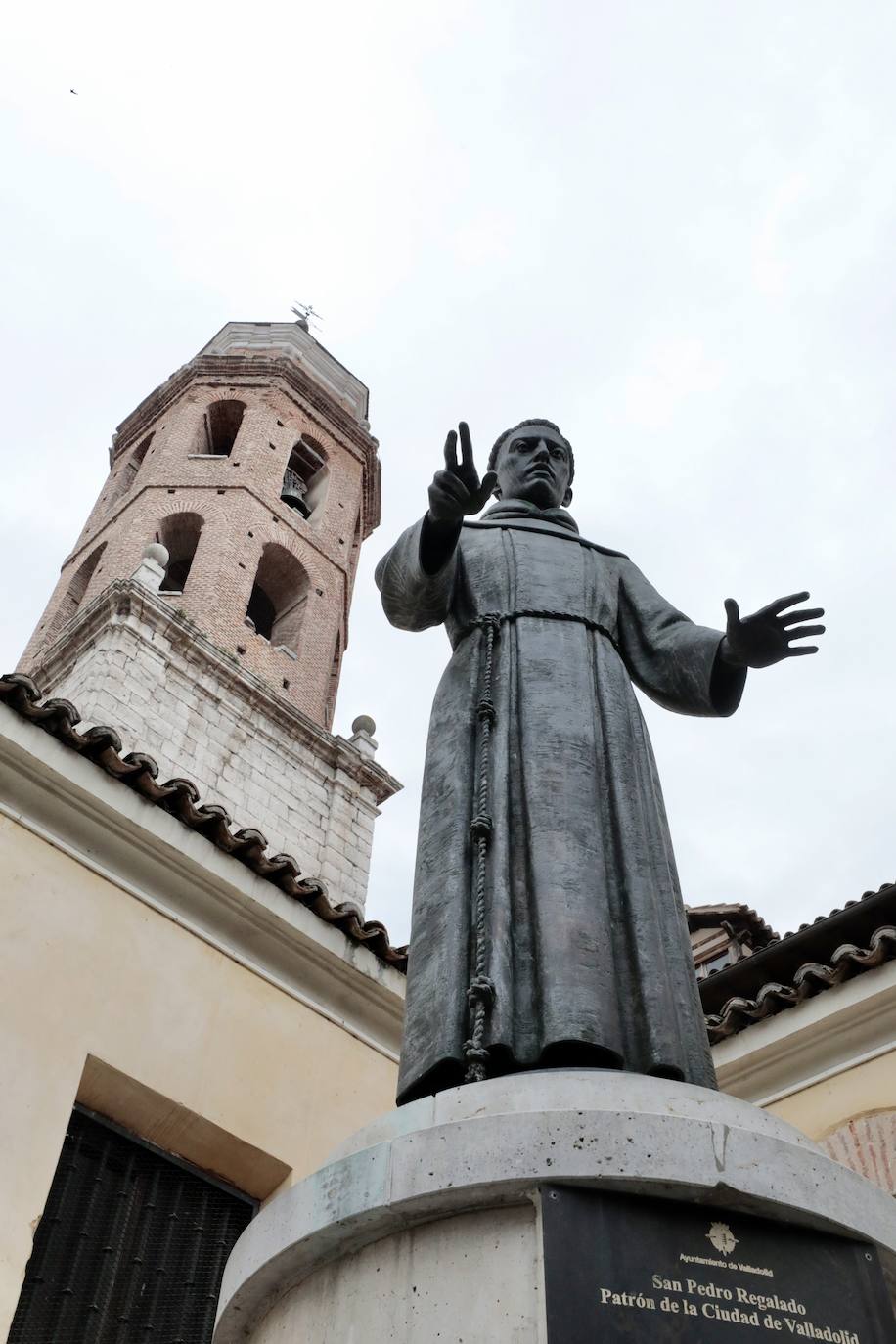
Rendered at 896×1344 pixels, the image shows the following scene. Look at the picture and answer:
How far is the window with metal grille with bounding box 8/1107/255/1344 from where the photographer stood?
636cm

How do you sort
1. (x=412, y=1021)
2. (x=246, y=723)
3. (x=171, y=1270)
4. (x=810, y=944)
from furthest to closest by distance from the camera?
(x=246, y=723), (x=810, y=944), (x=171, y=1270), (x=412, y=1021)

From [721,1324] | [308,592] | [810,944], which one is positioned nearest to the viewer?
[721,1324]

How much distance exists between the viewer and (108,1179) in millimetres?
6934

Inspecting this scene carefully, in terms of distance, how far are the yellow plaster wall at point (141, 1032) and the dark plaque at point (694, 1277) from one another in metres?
4.35

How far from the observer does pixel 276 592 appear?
1005 inches

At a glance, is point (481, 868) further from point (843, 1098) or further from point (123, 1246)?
point (843, 1098)

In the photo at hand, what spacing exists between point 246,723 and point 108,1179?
1349 cm

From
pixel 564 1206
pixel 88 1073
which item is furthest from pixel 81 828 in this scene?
pixel 564 1206

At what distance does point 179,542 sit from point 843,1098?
64.2 feet

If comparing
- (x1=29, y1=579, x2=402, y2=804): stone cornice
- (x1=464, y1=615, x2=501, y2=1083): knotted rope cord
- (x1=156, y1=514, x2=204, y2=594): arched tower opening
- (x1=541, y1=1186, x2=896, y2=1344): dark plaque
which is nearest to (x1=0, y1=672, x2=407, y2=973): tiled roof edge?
(x1=464, y1=615, x2=501, y2=1083): knotted rope cord

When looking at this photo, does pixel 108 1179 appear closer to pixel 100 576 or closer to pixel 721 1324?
pixel 721 1324

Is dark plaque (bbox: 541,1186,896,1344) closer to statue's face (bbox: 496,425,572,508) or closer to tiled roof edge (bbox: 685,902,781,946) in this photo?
statue's face (bbox: 496,425,572,508)

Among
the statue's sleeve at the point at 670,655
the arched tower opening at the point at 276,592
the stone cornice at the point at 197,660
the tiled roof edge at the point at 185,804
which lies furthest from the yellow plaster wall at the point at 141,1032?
the arched tower opening at the point at 276,592

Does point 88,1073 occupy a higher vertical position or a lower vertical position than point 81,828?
lower
